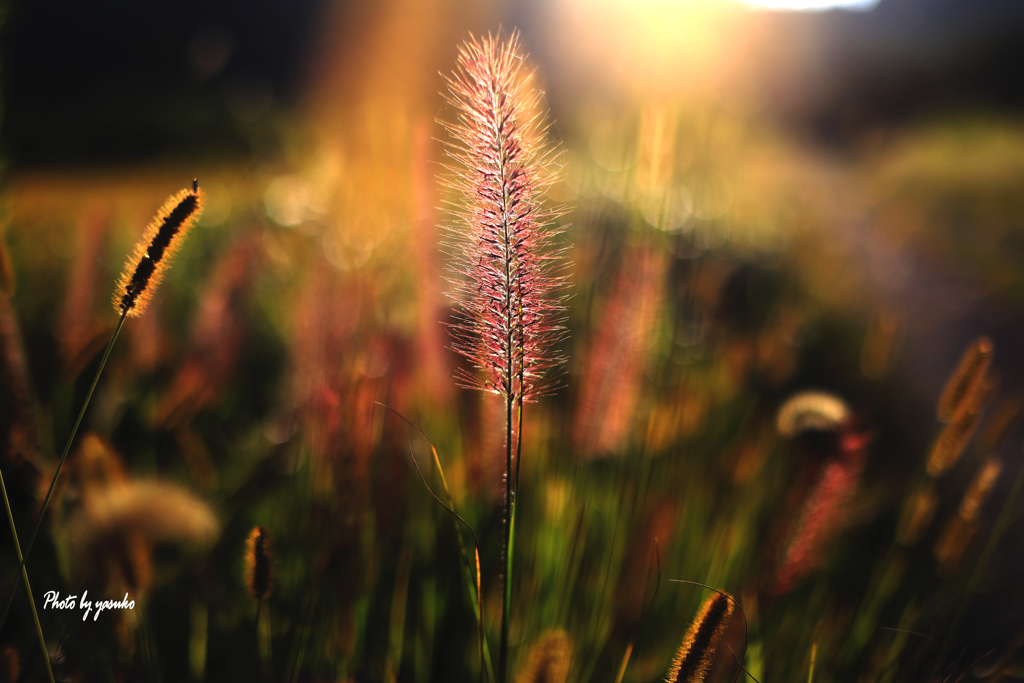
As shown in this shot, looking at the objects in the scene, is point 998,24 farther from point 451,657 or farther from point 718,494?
point 451,657

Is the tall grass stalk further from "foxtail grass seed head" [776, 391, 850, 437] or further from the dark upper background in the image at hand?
the dark upper background

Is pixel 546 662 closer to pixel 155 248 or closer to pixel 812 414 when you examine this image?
pixel 155 248

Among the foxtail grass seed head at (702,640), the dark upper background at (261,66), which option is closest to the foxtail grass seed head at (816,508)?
the foxtail grass seed head at (702,640)

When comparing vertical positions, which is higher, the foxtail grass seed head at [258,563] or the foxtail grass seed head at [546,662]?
the foxtail grass seed head at [258,563]
